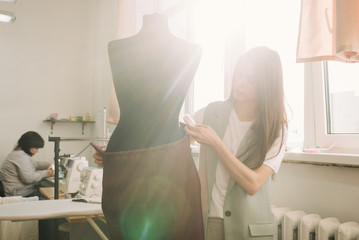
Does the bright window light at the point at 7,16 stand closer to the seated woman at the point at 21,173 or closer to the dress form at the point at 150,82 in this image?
the seated woman at the point at 21,173

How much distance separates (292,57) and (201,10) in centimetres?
135

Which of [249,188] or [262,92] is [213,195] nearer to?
[249,188]

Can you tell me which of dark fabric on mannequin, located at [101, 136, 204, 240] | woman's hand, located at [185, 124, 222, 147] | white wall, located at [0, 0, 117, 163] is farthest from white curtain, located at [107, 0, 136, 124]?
dark fabric on mannequin, located at [101, 136, 204, 240]

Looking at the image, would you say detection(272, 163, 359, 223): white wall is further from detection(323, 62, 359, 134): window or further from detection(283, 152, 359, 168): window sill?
detection(323, 62, 359, 134): window

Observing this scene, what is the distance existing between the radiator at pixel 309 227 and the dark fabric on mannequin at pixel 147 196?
2.25 feet

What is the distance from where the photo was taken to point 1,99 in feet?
14.4

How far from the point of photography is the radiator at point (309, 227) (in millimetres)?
1224

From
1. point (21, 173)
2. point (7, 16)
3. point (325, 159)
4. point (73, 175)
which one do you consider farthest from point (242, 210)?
point (7, 16)

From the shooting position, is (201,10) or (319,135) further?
(201,10)

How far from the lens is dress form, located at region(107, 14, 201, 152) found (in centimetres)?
98

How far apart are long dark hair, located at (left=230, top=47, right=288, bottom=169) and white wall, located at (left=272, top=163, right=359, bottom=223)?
463 mm

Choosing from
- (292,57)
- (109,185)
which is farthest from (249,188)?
(292,57)

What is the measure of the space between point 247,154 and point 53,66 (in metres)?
4.35

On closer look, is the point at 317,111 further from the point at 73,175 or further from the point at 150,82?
the point at 73,175
